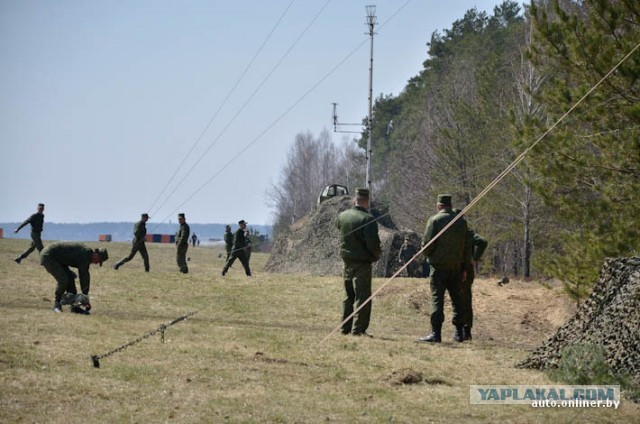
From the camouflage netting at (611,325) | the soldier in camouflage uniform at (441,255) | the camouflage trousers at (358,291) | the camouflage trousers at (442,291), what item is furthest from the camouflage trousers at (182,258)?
the camouflage netting at (611,325)

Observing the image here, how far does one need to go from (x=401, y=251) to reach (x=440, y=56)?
49444mm

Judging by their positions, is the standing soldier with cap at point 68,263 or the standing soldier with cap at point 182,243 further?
the standing soldier with cap at point 182,243

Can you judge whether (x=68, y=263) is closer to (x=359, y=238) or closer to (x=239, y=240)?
(x=359, y=238)

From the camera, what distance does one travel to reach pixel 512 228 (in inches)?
1638

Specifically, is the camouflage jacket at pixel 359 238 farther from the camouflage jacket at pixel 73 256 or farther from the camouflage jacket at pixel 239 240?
the camouflage jacket at pixel 239 240

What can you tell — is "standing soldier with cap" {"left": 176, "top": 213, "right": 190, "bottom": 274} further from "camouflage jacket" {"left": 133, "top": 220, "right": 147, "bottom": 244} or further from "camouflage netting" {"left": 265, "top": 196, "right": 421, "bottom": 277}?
"camouflage netting" {"left": 265, "top": 196, "right": 421, "bottom": 277}

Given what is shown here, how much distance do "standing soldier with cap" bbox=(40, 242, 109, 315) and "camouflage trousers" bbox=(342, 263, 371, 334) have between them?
5.21m

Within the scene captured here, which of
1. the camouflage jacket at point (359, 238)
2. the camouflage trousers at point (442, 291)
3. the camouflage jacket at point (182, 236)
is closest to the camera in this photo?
the camouflage trousers at point (442, 291)

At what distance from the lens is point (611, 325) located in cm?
1240

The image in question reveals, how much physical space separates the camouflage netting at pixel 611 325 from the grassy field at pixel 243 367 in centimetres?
60

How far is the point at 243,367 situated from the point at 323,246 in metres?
23.9

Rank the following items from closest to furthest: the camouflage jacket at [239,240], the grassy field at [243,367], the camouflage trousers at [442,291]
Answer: the grassy field at [243,367] → the camouflage trousers at [442,291] → the camouflage jacket at [239,240]

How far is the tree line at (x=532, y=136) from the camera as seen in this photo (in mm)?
19812

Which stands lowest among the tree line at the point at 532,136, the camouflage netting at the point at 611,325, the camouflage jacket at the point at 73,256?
the camouflage netting at the point at 611,325
